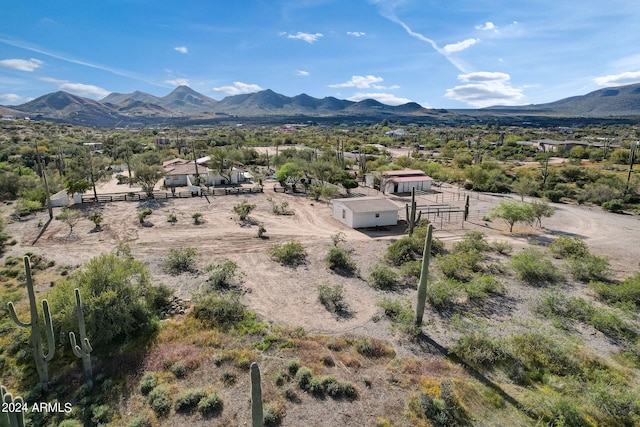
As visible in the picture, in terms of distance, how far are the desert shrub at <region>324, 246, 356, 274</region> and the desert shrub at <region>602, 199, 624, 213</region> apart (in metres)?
31.5

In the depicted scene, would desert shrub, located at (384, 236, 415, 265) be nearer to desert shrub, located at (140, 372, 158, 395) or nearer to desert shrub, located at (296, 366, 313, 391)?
desert shrub, located at (296, 366, 313, 391)

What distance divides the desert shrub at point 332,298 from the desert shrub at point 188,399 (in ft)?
23.7

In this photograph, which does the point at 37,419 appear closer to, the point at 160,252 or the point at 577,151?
the point at 160,252

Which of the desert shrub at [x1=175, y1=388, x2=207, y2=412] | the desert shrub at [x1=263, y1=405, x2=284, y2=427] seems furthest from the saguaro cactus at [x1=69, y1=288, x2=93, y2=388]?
the desert shrub at [x1=263, y1=405, x2=284, y2=427]

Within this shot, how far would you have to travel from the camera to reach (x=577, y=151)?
71125mm

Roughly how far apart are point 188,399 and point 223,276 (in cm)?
868

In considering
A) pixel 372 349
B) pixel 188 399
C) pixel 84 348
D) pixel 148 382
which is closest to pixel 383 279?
pixel 372 349

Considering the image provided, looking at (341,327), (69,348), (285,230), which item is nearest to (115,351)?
(69,348)

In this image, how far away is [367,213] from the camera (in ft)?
97.5

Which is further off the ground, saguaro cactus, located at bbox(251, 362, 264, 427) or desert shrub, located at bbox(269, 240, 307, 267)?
saguaro cactus, located at bbox(251, 362, 264, 427)

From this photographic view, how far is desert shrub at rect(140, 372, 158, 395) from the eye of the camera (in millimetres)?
11000

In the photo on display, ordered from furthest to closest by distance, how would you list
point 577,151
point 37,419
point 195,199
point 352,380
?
point 577,151 → point 195,199 → point 352,380 → point 37,419

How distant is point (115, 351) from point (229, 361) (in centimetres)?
443

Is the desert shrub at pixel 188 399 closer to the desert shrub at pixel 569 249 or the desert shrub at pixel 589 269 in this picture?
the desert shrub at pixel 589 269
